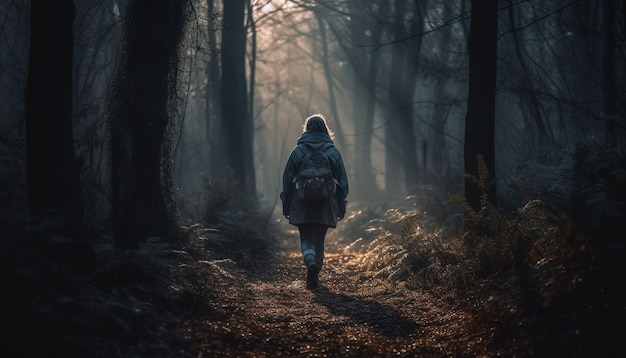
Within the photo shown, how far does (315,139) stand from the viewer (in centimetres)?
881

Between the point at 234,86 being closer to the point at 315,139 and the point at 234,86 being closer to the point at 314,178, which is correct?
the point at 315,139

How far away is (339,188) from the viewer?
869 centimetres

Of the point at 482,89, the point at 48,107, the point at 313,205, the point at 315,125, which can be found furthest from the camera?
the point at 482,89

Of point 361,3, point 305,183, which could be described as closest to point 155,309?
point 305,183

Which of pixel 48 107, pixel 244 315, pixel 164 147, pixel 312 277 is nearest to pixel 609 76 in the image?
pixel 312 277

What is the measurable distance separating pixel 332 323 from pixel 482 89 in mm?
4864

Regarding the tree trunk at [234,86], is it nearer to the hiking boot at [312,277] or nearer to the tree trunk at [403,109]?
the tree trunk at [403,109]

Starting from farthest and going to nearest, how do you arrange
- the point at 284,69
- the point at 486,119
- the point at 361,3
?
the point at 284,69 < the point at 361,3 < the point at 486,119

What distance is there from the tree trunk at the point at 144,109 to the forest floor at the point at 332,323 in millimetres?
1503

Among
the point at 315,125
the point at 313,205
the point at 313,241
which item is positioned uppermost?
the point at 315,125

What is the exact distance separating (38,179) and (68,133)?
52cm

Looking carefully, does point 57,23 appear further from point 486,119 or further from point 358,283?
point 486,119

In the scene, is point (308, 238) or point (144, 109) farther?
point (308, 238)

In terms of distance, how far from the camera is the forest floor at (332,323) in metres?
4.95
